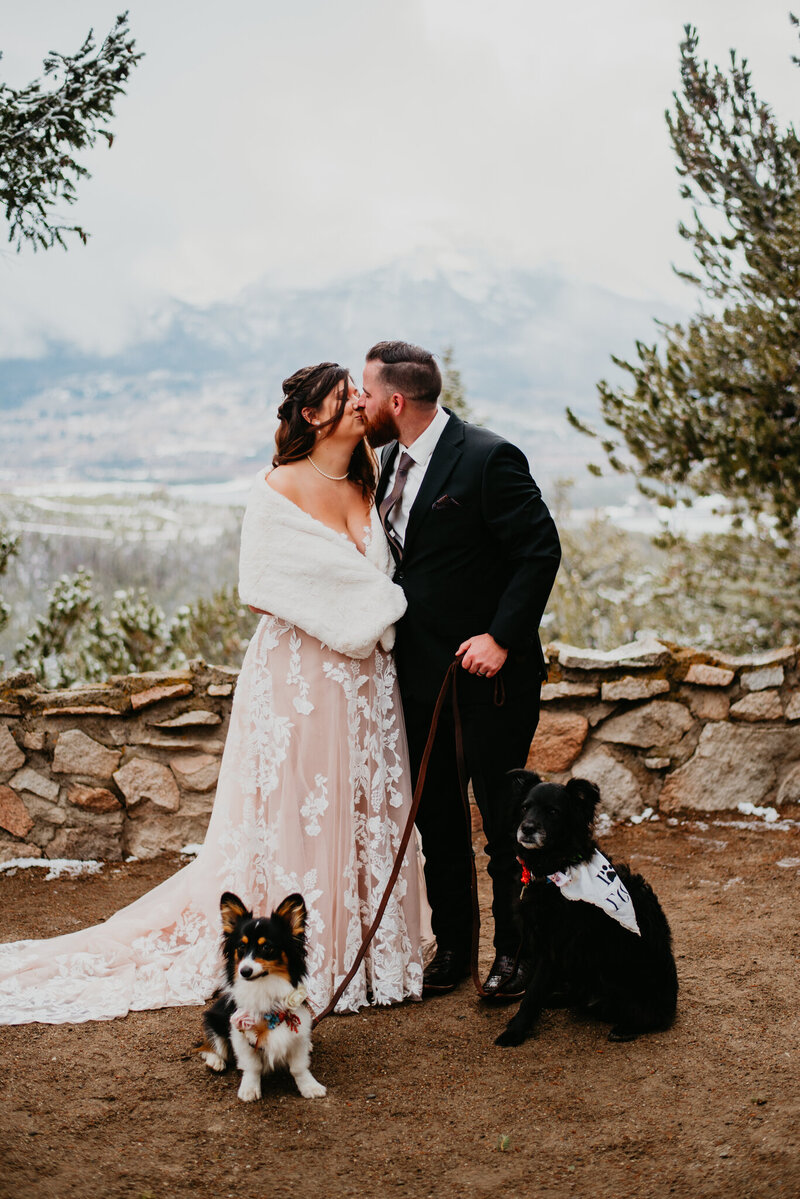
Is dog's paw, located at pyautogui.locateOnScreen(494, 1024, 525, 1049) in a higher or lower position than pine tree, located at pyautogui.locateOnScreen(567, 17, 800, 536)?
lower

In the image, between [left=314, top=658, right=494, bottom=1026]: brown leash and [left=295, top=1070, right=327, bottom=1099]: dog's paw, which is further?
[left=314, top=658, right=494, bottom=1026]: brown leash

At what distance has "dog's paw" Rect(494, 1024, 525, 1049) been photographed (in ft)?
9.16

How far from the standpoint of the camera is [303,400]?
3.13 metres

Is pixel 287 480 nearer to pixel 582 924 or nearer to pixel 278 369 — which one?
pixel 582 924

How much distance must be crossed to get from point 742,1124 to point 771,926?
60.4 inches

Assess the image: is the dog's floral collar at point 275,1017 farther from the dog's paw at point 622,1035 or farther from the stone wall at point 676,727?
the stone wall at point 676,727

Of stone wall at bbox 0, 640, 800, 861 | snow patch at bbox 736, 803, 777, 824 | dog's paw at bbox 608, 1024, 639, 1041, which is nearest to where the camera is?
dog's paw at bbox 608, 1024, 639, 1041

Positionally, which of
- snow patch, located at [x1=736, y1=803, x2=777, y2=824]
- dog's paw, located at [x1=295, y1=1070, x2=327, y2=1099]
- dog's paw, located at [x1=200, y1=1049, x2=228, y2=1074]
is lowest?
dog's paw, located at [x1=200, y1=1049, x2=228, y2=1074]

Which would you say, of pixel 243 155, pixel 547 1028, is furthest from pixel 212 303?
pixel 547 1028

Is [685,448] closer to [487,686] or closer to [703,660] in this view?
[703,660]

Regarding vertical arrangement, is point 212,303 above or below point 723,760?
above

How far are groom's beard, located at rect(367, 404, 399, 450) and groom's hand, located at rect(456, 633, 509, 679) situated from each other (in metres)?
0.78

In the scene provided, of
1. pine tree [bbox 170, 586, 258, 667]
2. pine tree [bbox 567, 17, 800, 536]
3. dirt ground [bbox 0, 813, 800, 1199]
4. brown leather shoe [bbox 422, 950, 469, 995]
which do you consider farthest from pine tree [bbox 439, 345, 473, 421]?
dirt ground [bbox 0, 813, 800, 1199]

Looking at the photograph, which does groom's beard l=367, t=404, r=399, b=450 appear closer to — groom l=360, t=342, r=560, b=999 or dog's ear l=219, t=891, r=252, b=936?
groom l=360, t=342, r=560, b=999
